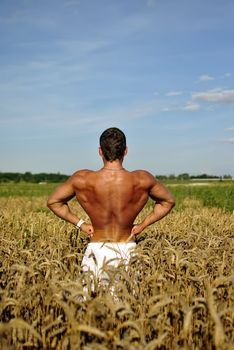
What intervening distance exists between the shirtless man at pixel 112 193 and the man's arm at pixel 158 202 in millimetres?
11

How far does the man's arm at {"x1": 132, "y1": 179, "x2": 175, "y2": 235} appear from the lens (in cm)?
552

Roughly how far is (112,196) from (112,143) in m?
0.58

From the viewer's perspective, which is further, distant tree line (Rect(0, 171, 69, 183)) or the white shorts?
distant tree line (Rect(0, 171, 69, 183))

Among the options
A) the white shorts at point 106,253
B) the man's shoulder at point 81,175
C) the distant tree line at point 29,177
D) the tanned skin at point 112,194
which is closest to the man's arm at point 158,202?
the tanned skin at point 112,194

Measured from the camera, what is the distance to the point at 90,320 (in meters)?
3.36

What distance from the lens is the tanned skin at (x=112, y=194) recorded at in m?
5.31

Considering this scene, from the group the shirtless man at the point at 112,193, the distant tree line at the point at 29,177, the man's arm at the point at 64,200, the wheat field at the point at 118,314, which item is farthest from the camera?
the distant tree line at the point at 29,177

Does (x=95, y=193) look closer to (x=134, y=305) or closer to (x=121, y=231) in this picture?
Result: (x=121, y=231)

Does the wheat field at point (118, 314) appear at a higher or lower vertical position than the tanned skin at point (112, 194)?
lower

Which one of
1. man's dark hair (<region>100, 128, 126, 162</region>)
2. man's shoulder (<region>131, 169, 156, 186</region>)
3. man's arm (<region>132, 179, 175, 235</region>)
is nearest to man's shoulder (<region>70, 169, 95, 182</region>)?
man's dark hair (<region>100, 128, 126, 162</region>)

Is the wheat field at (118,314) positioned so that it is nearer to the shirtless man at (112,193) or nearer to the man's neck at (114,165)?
the shirtless man at (112,193)

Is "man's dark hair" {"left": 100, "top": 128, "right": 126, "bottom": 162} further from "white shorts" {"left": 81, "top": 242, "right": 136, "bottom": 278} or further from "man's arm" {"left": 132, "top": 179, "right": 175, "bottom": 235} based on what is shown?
"white shorts" {"left": 81, "top": 242, "right": 136, "bottom": 278}


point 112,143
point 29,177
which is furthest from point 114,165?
point 29,177

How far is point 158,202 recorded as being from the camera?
575cm
